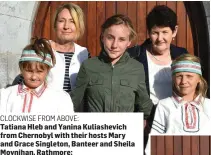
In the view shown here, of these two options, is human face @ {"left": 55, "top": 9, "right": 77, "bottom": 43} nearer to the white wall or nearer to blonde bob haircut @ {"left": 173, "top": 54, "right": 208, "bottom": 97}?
the white wall

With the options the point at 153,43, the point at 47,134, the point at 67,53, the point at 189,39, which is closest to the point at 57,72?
the point at 67,53

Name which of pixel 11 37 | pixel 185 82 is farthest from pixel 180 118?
pixel 11 37

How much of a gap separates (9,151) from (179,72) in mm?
1034

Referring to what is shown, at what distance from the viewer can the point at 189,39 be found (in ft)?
12.2

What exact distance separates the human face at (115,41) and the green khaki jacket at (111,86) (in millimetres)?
36

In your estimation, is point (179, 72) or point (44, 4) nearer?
point (179, 72)

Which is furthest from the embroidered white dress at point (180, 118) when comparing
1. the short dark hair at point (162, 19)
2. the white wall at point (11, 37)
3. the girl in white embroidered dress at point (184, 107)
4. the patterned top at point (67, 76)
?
the white wall at point (11, 37)

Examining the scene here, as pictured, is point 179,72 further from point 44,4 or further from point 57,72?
point 44,4

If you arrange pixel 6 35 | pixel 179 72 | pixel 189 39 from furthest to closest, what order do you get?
pixel 189 39
pixel 6 35
pixel 179 72

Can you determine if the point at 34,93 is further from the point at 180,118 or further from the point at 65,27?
the point at 180,118

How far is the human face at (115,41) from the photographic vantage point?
2.96m

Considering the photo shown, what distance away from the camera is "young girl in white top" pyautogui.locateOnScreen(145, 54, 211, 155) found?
2.99 meters

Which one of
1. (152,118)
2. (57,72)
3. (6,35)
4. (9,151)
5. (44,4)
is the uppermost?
(44,4)

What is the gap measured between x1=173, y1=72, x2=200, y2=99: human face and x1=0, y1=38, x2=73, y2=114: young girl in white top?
1.89 feet
